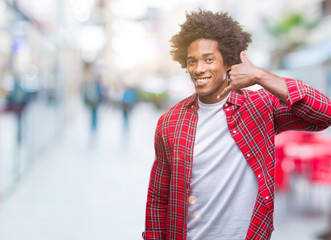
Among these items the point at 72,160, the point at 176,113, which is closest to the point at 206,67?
the point at 176,113

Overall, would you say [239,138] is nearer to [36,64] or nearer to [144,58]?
[36,64]

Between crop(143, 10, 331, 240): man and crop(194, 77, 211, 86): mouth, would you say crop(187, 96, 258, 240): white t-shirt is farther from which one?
crop(194, 77, 211, 86): mouth

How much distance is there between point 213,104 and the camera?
2.12 meters

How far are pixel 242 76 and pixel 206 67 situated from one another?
164 millimetres

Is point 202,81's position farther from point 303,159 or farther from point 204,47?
point 303,159

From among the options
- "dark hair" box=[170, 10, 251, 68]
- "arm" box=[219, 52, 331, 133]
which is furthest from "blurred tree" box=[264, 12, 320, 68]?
"arm" box=[219, 52, 331, 133]

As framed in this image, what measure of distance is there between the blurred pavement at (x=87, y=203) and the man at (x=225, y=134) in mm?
3418

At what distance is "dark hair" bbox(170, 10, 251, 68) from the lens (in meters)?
2.07

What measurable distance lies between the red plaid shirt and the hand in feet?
0.34

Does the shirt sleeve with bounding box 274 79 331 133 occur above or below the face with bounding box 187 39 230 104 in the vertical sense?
below

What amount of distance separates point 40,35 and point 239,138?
10.2m

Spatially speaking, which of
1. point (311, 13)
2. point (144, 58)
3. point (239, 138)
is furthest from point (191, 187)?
point (144, 58)

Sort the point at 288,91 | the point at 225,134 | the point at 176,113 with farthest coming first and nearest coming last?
the point at 176,113 < the point at 225,134 < the point at 288,91

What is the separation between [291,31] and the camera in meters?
27.1
